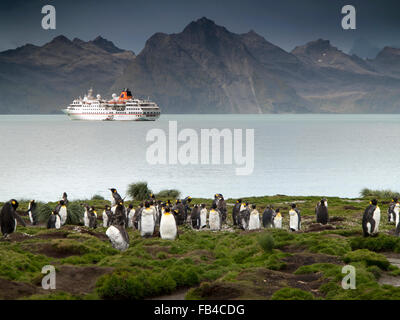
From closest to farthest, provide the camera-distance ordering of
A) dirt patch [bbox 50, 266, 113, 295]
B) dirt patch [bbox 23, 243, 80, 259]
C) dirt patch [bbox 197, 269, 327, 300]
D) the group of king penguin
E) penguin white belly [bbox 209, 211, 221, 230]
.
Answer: dirt patch [bbox 197, 269, 327, 300]
dirt patch [bbox 50, 266, 113, 295]
dirt patch [bbox 23, 243, 80, 259]
the group of king penguin
penguin white belly [bbox 209, 211, 221, 230]

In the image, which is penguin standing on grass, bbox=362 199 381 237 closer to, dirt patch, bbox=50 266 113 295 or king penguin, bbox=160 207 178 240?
king penguin, bbox=160 207 178 240

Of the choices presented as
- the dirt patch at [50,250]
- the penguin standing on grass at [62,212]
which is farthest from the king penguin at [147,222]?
the penguin standing on grass at [62,212]

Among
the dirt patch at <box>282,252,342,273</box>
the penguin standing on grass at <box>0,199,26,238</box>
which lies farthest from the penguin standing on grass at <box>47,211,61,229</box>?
the dirt patch at <box>282,252,342,273</box>

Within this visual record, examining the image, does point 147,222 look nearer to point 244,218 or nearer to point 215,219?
point 215,219

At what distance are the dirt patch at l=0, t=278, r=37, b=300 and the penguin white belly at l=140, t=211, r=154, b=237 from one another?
764 cm

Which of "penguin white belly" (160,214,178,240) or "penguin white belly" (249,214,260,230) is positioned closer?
"penguin white belly" (160,214,178,240)

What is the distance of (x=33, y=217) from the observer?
2280cm

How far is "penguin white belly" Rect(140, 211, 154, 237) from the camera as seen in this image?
1831 centimetres

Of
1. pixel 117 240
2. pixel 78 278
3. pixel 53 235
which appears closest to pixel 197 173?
pixel 53 235

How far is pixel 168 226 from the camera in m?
17.5

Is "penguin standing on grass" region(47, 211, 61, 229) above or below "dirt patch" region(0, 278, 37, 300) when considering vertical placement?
above
